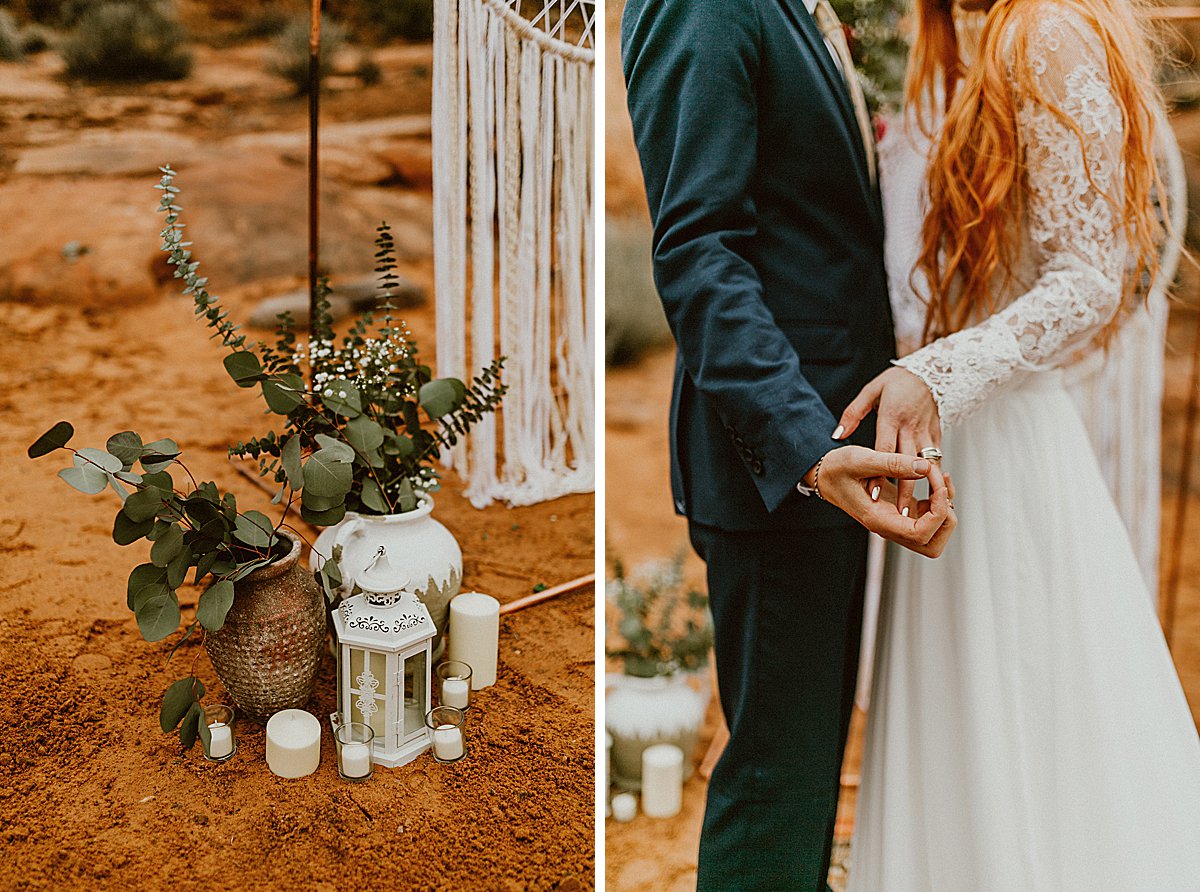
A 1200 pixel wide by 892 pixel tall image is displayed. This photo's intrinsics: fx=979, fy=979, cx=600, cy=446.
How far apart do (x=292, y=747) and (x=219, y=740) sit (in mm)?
122

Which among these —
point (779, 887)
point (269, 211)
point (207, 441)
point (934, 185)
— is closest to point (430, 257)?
point (269, 211)

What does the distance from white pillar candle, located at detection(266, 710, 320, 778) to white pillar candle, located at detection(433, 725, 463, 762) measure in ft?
0.59

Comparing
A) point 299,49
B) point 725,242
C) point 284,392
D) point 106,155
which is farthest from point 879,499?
point 106,155

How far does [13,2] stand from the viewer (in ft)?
8.22

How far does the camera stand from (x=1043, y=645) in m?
1.25

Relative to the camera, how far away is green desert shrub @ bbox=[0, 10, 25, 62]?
8.48 feet

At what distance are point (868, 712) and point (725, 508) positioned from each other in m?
0.41

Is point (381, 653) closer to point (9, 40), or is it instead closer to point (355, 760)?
point (355, 760)

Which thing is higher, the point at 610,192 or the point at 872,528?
the point at 610,192

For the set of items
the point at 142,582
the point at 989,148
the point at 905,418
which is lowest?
the point at 142,582

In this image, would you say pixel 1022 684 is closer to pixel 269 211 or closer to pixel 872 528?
pixel 872 528

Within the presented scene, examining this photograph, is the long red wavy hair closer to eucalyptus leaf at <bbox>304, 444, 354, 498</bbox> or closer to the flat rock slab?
eucalyptus leaf at <bbox>304, 444, 354, 498</bbox>

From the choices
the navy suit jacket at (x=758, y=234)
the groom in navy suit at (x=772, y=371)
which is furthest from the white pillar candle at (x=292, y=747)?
the navy suit jacket at (x=758, y=234)

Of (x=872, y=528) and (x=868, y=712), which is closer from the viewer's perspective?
(x=872, y=528)
